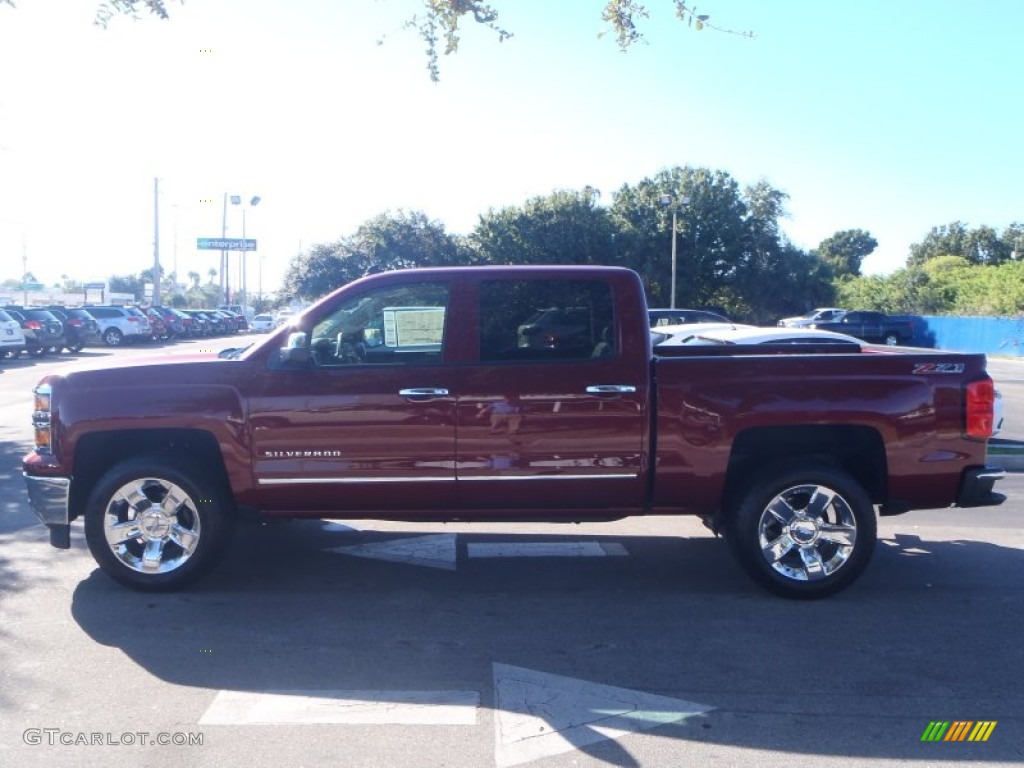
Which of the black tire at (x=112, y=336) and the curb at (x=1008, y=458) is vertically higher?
the black tire at (x=112, y=336)

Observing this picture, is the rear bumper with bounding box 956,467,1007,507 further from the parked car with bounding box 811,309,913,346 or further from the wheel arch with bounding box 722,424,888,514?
the parked car with bounding box 811,309,913,346

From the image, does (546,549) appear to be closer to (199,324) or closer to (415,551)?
(415,551)

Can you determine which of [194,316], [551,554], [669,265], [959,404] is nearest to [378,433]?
[551,554]

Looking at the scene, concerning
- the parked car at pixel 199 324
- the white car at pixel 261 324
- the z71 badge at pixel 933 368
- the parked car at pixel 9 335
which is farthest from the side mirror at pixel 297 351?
the white car at pixel 261 324

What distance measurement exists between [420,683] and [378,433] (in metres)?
1.75

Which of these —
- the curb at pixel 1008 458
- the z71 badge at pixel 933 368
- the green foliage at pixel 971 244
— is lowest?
the curb at pixel 1008 458

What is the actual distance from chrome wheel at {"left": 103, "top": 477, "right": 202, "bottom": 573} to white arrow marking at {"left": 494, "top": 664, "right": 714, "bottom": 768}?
7.82 ft

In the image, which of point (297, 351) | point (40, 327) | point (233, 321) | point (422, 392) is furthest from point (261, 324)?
point (422, 392)

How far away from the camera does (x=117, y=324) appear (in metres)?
39.8

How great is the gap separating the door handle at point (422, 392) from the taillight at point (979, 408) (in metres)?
3.24

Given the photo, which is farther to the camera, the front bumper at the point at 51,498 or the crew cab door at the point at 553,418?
the front bumper at the point at 51,498

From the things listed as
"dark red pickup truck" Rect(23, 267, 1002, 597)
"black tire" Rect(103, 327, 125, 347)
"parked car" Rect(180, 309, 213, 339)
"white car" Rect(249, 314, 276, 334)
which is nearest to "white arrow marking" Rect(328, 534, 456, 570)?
"dark red pickup truck" Rect(23, 267, 1002, 597)

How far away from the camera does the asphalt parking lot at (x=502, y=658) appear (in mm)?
4543

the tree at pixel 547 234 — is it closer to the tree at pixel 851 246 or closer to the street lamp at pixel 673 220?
the street lamp at pixel 673 220
